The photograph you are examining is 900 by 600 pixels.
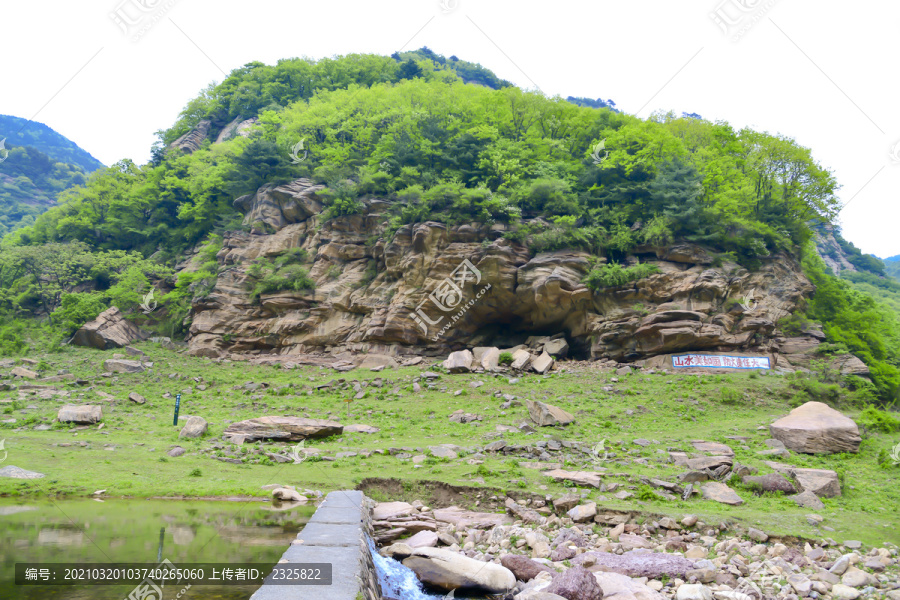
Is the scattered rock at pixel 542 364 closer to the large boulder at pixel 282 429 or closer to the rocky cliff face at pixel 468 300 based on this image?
the rocky cliff face at pixel 468 300

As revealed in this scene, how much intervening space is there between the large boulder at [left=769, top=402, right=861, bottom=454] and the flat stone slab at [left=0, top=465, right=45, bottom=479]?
60.7 feet

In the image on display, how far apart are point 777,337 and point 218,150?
4378cm

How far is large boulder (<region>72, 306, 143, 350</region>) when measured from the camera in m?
29.9

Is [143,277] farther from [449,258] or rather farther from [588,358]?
[588,358]

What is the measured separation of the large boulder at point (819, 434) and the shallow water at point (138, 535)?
13654 mm

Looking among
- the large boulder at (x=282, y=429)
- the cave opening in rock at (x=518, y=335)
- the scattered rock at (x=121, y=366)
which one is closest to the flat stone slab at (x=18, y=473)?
the large boulder at (x=282, y=429)

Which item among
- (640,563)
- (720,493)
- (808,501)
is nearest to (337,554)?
(640,563)

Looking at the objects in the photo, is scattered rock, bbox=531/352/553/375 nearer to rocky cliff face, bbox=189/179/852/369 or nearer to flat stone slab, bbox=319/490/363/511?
rocky cliff face, bbox=189/179/852/369

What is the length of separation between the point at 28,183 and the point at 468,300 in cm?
7339

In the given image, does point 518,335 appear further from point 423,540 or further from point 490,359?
point 423,540

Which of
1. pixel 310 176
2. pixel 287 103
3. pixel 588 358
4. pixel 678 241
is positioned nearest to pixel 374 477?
pixel 588 358

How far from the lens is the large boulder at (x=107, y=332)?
29875 millimetres

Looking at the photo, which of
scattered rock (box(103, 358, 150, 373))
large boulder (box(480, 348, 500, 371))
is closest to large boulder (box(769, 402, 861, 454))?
large boulder (box(480, 348, 500, 371))

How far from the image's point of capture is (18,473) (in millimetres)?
9305
